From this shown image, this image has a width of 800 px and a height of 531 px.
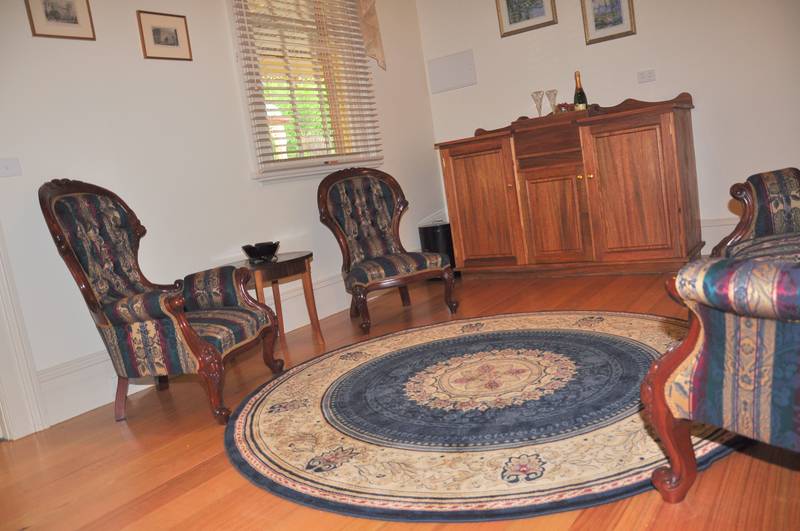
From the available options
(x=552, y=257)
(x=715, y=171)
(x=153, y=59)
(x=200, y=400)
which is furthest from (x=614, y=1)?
(x=200, y=400)

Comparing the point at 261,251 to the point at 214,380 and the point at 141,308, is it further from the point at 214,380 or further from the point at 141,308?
the point at 214,380

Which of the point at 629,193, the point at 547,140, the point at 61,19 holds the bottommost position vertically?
the point at 629,193

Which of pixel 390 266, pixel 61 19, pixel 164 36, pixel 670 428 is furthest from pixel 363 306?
pixel 670 428

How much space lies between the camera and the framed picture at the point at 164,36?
11.9ft

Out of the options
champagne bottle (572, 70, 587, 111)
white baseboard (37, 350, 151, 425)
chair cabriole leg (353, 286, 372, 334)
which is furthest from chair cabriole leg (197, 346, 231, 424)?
champagne bottle (572, 70, 587, 111)

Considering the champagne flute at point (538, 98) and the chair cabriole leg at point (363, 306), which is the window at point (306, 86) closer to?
the chair cabriole leg at point (363, 306)

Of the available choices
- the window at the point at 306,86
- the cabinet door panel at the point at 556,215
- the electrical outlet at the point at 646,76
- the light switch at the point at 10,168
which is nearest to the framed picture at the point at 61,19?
the light switch at the point at 10,168

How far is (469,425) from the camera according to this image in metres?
2.32

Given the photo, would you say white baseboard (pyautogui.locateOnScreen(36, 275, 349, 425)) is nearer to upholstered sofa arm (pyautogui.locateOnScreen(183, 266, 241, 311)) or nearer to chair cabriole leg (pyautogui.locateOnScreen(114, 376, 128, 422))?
chair cabriole leg (pyautogui.locateOnScreen(114, 376, 128, 422))

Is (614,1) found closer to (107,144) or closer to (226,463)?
(107,144)

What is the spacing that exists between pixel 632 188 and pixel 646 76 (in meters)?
1.00

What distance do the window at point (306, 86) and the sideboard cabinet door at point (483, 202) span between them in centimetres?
69

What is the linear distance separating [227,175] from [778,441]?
342 centimetres

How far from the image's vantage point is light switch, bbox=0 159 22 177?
3.01 metres
